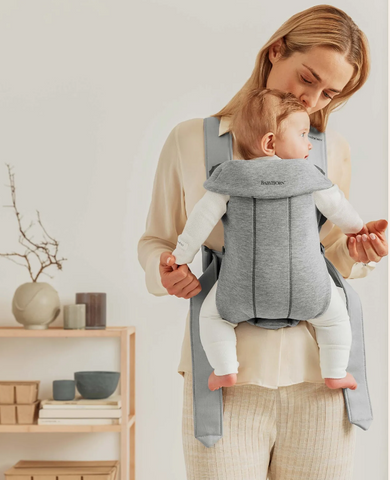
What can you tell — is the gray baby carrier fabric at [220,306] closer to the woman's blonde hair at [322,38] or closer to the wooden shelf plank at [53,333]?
the woman's blonde hair at [322,38]

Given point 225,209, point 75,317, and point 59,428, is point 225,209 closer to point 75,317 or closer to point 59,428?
point 75,317

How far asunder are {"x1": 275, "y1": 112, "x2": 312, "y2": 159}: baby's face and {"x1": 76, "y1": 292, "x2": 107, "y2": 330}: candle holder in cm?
152

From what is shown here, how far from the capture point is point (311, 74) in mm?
1045

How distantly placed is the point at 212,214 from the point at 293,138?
19cm

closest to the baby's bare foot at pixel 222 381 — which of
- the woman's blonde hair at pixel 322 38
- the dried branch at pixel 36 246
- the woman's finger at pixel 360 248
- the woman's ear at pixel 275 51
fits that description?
the woman's finger at pixel 360 248

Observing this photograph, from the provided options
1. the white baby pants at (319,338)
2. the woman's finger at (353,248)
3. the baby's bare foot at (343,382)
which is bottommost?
the baby's bare foot at (343,382)

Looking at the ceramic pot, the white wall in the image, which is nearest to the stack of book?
the white wall

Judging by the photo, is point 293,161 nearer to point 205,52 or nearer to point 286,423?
point 286,423

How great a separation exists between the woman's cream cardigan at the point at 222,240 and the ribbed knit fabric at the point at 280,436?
31mm

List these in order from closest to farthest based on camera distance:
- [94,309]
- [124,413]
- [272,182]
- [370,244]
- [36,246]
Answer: [272,182], [370,244], [124,413], [94,309], [36,246]

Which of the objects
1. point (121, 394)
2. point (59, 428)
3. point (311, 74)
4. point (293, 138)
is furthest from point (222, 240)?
point (59, 428)

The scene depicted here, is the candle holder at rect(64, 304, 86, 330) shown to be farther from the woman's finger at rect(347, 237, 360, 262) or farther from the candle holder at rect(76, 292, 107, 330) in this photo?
the woman's finger at rect(347, 237, 360, 262)

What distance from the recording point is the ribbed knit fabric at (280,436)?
94 cm

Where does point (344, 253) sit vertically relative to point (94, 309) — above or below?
above
